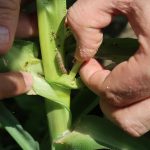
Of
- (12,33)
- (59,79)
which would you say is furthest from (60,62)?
(12,33)

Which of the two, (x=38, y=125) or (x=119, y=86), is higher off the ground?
(x=119, y=86)

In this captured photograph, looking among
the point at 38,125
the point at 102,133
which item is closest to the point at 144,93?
the point at 102,133

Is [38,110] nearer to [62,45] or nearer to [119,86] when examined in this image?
[62,45]

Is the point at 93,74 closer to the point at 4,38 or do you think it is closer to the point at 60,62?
the point at 60,62

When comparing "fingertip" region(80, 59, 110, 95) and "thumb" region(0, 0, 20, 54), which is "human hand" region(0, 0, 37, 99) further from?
"fingertip" region(80, 59, 110, 95)

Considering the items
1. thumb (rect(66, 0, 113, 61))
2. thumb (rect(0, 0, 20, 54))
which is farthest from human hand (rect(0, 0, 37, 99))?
thumb (rect(66, 0, 113, 61))

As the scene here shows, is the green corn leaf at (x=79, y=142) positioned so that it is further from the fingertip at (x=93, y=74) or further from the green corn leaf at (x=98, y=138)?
the fingertip at (x=93, y=74)
